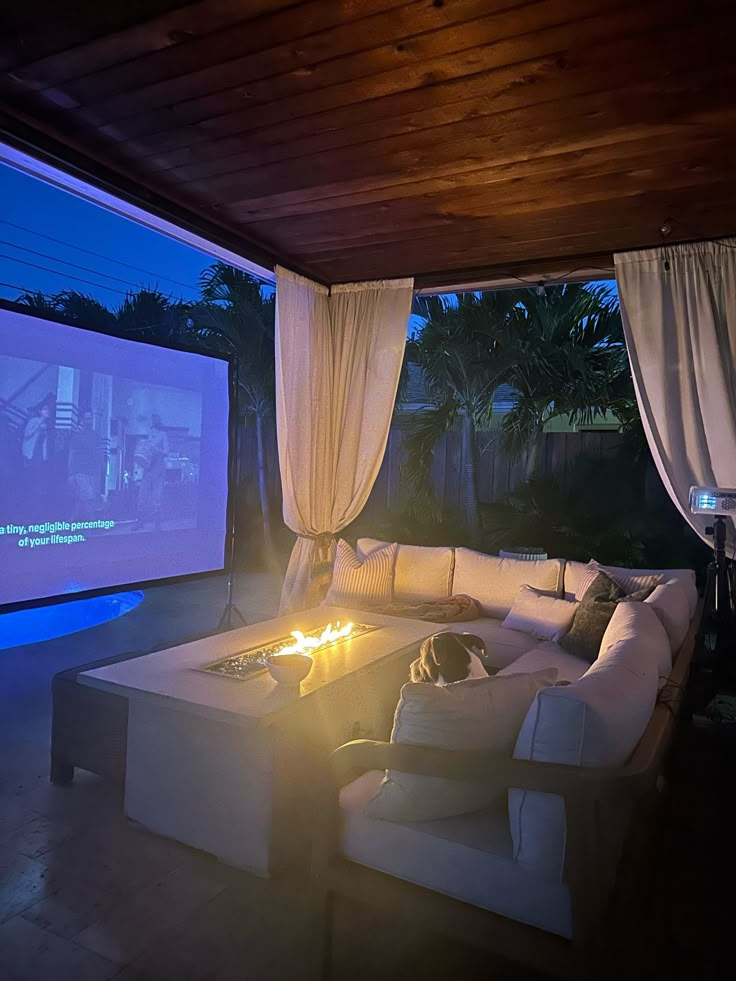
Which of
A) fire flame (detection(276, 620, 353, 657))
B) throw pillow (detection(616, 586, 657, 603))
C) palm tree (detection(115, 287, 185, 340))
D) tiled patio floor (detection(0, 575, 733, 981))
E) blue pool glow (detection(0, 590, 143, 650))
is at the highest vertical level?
palm tree (detection(115, 287, 185, 340))

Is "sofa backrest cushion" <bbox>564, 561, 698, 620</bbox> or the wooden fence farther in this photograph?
the wooden fence

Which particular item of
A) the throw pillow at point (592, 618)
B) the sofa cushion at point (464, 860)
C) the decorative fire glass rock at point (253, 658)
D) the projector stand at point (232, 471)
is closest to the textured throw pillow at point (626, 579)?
the throw pillow at point (592, 618)

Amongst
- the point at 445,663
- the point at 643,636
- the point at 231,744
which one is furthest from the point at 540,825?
the point at 231,744

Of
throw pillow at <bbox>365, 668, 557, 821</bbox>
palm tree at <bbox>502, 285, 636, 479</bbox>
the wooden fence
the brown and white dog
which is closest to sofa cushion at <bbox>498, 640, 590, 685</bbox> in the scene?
the brown and white dog

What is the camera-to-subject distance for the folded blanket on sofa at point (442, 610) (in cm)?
393

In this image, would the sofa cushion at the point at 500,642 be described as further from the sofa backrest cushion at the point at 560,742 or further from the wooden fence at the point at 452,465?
the wooden fence at the point at 452,465

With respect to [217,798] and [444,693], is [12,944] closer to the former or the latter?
[217,798]

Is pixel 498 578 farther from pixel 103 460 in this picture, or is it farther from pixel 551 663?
pixel 103 460

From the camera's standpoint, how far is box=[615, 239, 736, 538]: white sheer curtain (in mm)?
3332

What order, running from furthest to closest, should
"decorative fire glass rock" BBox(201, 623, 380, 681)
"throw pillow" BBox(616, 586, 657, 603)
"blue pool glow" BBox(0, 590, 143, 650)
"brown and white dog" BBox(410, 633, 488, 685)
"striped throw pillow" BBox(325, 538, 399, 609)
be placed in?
"blue pool glow" BBox(0, 590, 143, 650), "striped throw pillow" BBox(325, 538, 399, 609), "throw pillow" BBox(616, 586, 657, 603), "decorative fire glass rock" BBox(201, 623, 380, 681), "brown and white dog" BBox(410, 633, 488, 685)

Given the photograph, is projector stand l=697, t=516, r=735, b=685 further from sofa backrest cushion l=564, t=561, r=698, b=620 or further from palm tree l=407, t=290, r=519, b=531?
palm tree l=407, t=290, r=519, b=531

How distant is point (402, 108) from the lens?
2357 mm

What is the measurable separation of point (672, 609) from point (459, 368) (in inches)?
139

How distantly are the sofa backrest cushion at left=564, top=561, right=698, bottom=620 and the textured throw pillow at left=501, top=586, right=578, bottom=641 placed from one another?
0.15 meters
